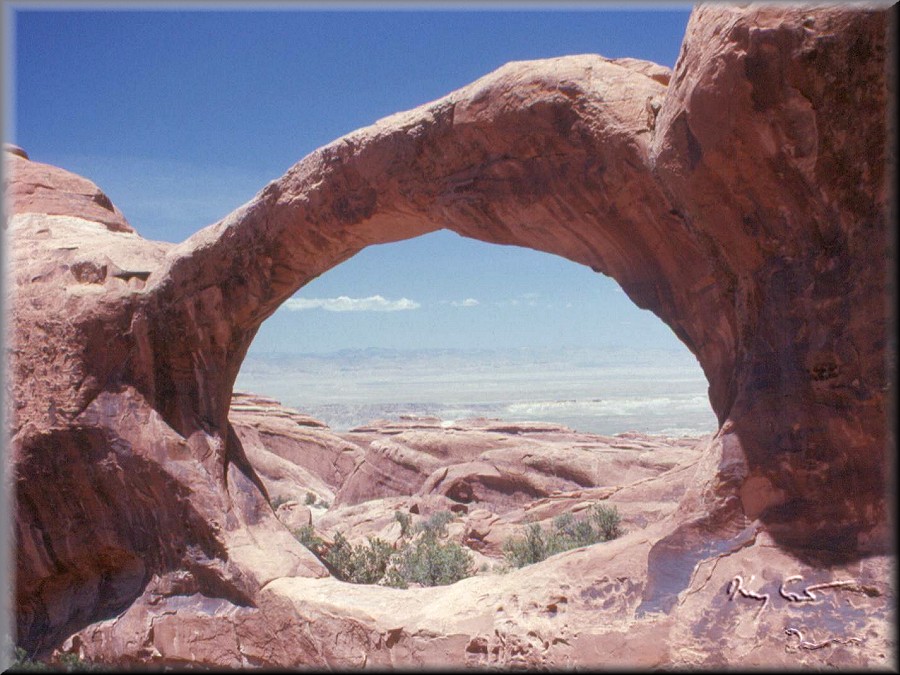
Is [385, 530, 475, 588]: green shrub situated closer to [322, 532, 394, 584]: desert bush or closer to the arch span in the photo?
[322, 532, 394, 584]: desert bush

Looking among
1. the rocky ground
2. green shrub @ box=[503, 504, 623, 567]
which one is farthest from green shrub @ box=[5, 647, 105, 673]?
green shrub @ box=[503, 504, 623, 567]

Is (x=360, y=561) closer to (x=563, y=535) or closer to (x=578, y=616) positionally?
(x=563, y=535)

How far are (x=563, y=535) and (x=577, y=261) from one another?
576 cm

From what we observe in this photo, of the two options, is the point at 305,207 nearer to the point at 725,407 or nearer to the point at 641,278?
the point at 641,278

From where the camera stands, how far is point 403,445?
1836cm

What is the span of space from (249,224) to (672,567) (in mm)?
5077

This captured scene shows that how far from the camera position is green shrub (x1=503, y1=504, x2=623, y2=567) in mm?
9602

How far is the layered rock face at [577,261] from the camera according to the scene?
3771mm

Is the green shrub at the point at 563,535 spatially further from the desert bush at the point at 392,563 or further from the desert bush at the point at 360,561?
the desert bush at the point at 360,561

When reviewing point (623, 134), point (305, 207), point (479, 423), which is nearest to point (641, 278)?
point (623, 134)

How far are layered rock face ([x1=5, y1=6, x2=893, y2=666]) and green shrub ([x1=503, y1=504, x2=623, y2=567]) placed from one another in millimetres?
3959

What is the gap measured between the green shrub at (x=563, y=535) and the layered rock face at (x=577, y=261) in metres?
3.96

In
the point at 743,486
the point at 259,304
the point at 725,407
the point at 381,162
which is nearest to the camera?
the point at 743,486

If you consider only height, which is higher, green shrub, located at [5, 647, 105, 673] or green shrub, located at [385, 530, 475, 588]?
green shrub, located at [5, 647, 105, 673]
